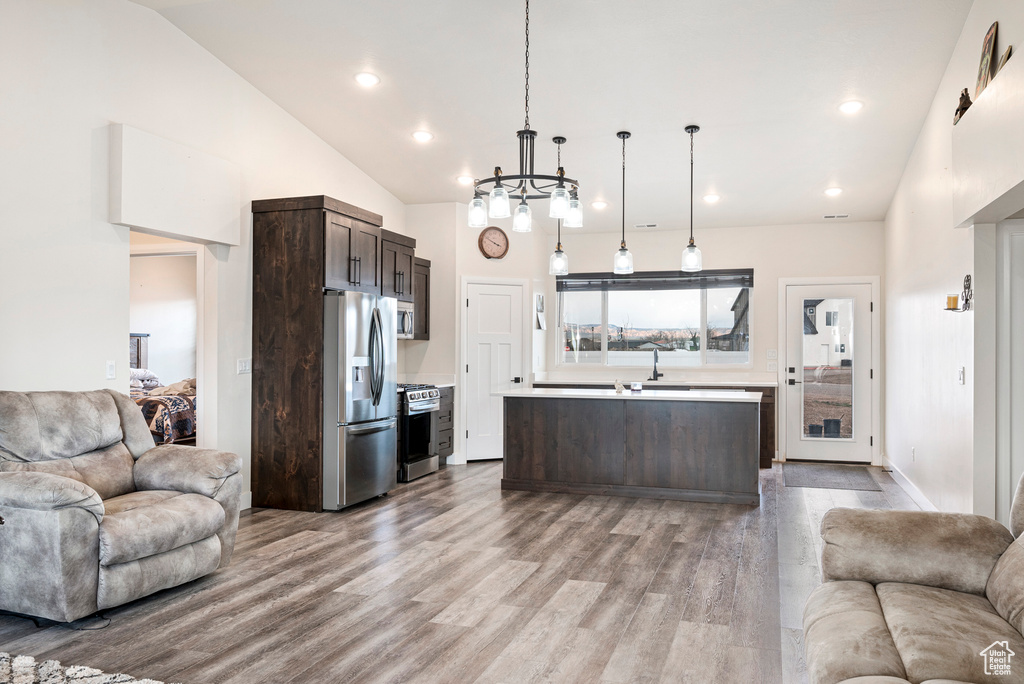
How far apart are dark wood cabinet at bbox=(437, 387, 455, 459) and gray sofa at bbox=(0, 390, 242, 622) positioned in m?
3.30

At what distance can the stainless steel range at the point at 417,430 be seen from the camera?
245 inches

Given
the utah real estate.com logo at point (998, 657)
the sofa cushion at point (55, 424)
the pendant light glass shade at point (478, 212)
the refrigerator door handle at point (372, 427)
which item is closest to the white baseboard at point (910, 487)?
the utah real estate.com logo at point (998, 657)

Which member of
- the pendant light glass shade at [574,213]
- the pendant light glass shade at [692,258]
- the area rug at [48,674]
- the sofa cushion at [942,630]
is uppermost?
the pendant light glass shade at [574,213]

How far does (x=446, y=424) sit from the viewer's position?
7.05 meters

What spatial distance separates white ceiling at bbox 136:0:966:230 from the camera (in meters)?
3.95

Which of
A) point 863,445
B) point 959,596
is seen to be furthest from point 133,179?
point 863,445

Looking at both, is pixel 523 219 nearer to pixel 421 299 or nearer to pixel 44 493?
pixel 44 493

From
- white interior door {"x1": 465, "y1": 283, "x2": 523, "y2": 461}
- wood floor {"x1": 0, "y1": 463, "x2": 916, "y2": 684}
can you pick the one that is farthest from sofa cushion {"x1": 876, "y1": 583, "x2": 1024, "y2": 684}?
white interior door {"x1": 465, "y1": 283, "x2": 523, "y2": 461}

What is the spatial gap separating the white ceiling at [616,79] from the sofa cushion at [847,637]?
3061 millimetres

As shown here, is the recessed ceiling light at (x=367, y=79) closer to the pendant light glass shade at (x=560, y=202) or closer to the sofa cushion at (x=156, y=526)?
the pendant light glass shade at (x=560, y=202)

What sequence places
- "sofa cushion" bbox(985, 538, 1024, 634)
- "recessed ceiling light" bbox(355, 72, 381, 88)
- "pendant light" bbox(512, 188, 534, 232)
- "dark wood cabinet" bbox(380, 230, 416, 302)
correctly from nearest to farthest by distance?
"sofa cushion" bbox(985, 538, 1024, 634)
"pendant light" bbox(512, 188, 534, 232)
"recessed ceiling light" bbox(355, 72, 381, 88)
"dark wood cabinet" bbox(380, 230, 416, 302)

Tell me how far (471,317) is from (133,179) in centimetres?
369

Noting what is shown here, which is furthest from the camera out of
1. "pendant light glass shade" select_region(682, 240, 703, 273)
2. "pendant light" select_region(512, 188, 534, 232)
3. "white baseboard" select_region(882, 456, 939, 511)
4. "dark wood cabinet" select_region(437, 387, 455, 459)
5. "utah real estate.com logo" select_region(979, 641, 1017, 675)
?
"dark wood cabinet" select_region(437, 387, 455, 459)

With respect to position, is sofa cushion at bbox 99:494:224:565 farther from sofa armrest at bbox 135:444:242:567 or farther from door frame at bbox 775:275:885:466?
door frame at bbox 775:275:885:466
